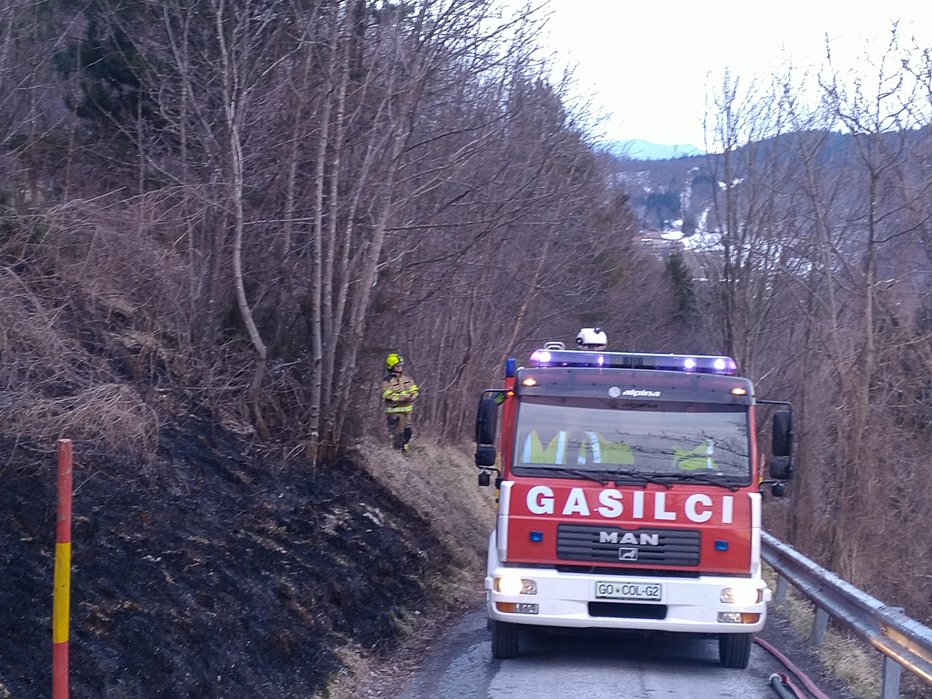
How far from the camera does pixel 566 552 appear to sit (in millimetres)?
8961

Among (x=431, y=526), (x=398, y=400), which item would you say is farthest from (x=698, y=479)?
(x=398, y=400)

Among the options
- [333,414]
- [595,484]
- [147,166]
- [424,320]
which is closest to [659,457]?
[595,484]

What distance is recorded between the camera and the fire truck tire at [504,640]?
9500mm

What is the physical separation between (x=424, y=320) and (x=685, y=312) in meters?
24.4

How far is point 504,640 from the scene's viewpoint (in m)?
9.55

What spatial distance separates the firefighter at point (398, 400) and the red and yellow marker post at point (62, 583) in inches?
527

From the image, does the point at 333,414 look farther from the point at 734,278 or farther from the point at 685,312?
the point at 685,312

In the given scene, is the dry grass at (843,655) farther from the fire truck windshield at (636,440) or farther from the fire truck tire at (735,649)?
the fire truck windshield at (636,440)

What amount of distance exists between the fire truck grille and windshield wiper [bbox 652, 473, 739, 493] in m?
0.42

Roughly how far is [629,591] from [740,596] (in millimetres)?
896

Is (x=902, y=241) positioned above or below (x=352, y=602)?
above

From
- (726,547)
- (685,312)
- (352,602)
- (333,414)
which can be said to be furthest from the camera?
(685,312)

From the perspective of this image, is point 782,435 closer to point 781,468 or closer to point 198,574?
point 781,468

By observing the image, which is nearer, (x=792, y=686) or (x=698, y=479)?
(x=792, y=686)
